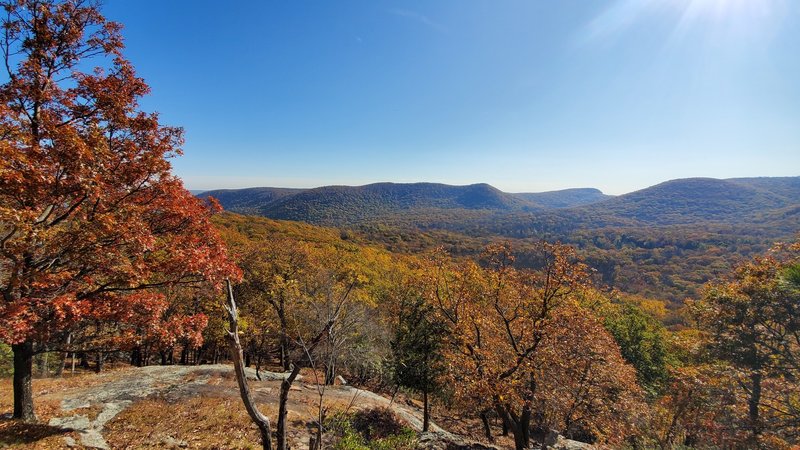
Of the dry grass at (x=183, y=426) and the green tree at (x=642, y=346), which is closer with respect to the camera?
the dry grass at (x=183, y=426)

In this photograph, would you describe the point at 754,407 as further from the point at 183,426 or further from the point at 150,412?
the point at 150,412

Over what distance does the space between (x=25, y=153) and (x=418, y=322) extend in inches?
621

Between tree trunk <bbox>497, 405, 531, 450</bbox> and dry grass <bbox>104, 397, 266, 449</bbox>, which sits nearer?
dry grass <bbox>104, 397, 266, 449</bbox>

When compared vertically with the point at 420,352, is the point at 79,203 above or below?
A: above

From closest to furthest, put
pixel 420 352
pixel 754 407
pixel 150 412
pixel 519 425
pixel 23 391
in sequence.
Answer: pixel 23 391 → pixel 754 407 → pixel 150 412 → pixel 519 425 → pixel 420 352

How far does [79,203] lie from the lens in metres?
7.16

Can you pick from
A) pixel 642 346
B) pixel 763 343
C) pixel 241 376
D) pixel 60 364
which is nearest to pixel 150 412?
pixel 241 376

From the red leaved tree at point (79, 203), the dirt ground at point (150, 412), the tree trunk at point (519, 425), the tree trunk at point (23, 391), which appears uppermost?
the red leaved tree at point (79, 203)

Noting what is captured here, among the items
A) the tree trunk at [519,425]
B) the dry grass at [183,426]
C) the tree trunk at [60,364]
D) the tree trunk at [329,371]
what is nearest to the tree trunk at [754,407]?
the tree trunk at [519,425]

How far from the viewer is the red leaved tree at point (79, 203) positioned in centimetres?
660

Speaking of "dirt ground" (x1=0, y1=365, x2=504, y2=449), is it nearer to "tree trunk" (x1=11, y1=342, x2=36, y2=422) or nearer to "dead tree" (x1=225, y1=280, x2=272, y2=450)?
"tree trunk" (x1=11, y1=342, x2=36, y2=422)

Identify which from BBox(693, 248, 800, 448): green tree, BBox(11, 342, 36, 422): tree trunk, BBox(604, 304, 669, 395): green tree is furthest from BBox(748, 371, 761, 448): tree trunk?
BBox(11, 342, 36, 422): tree trunk

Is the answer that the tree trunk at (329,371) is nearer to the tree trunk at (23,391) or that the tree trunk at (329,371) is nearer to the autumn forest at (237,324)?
the autumn forest at (237,324)

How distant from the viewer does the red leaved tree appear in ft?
21.7
